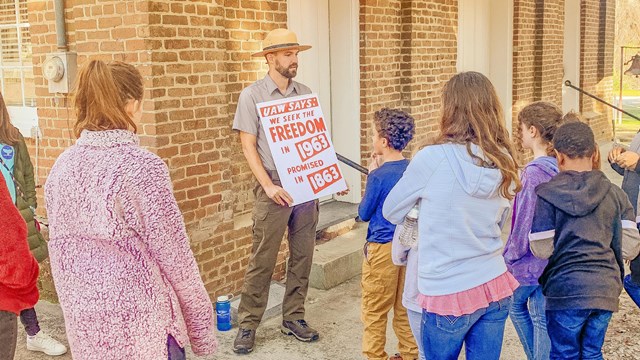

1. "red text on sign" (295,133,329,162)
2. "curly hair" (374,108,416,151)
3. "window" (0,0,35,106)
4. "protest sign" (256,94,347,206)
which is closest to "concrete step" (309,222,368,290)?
"protest sign" (256,94,347,206)

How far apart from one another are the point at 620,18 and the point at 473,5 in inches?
1061

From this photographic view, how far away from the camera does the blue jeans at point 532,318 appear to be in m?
3.71

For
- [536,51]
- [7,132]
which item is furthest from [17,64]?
[536,51]

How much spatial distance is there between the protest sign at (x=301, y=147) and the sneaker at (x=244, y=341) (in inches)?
37.9

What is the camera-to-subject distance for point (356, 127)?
730 cm

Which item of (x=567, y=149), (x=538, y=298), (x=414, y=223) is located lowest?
(x=538, y=298)

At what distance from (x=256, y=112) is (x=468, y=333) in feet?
7.48

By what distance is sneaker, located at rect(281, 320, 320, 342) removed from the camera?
488cm

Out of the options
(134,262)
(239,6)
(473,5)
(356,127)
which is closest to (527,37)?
(473,5)

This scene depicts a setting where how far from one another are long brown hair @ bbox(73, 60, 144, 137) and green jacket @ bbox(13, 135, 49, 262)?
2.22 meters

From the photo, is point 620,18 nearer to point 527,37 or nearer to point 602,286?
point 527,37

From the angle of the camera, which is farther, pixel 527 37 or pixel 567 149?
pixel 527 37

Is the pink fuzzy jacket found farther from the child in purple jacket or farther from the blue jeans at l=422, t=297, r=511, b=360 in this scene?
the child in purple jacket

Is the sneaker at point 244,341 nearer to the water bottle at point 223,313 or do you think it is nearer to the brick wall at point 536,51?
the water bottle at point 223,313
